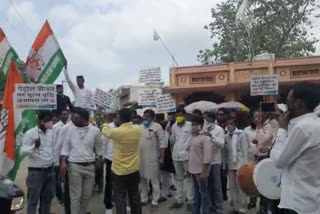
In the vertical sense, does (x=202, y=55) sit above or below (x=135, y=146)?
above

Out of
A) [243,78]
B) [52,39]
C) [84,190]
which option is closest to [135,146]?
[84,190]

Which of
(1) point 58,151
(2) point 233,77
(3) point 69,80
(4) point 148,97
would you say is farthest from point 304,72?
(1) point 58,151

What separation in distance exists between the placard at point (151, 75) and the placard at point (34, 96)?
532 cm

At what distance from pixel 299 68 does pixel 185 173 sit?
50.4 ft

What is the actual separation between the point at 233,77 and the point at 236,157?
1534cm

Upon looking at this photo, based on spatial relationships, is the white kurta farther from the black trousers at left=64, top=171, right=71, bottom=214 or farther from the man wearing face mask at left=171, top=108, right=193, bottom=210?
the black trousers at left=64, top=171, right=71, bottom=214

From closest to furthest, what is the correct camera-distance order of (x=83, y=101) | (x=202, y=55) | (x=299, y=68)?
(x=83, y=101) < (x=299, y=68) < (x=202, y=55)

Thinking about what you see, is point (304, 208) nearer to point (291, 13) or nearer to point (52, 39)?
point (52, 39)

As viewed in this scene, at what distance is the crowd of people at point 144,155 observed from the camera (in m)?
7.02

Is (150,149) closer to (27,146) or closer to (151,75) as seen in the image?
(27,146)

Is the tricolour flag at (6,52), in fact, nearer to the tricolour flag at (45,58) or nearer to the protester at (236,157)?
the tricolour flag at (45,58)

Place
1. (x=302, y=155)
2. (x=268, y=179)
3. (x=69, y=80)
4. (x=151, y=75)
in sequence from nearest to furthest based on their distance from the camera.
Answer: (x=302, y=155), (x=268, y=179), (x=69, y=80), (x=151, y=75)

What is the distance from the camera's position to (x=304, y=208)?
3551 millimetres

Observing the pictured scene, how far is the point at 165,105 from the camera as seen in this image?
10.3 m
